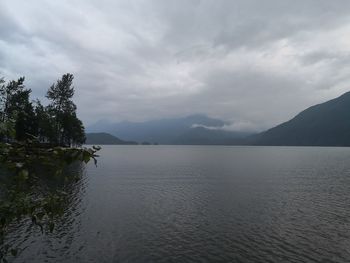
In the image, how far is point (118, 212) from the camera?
47688 millimetres

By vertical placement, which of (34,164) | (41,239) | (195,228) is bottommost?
(195,228)

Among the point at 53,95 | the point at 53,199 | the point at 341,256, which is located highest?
the point at 53,95

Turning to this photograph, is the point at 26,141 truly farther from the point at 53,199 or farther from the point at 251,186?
the point at 251,186

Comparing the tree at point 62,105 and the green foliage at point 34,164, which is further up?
the tree at point 62,105

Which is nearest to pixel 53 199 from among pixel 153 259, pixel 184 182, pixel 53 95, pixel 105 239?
pixel 153 259

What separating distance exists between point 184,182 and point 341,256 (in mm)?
53195

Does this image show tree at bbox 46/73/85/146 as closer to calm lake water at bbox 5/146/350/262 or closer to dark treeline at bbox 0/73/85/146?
dark treeline at bbox 0/73/85/146

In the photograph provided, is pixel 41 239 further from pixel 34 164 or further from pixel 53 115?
pixel 53 115

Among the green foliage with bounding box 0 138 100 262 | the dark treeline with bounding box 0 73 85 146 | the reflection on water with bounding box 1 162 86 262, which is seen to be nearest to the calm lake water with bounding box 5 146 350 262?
the reflection on water with bounding box 1 162 86 262

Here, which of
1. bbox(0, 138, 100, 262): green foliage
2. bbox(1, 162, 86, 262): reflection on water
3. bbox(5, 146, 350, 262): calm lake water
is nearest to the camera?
bbox(0, 138, 100, 262): green foliage

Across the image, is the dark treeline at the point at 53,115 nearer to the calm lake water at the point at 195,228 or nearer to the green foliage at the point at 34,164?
the calm lake water at the point at 195,228

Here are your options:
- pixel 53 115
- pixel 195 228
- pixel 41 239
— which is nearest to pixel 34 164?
pixel 41 239

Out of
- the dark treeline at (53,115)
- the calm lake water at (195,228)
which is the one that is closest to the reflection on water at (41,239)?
the calm lake water at (195,228)

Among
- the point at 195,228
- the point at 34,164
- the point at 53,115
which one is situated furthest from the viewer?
the point at 53,115
